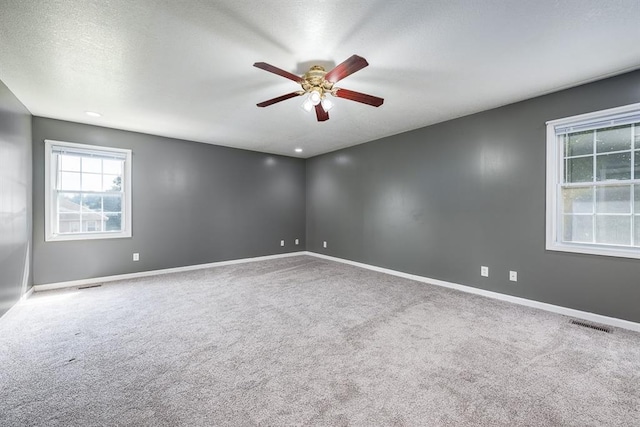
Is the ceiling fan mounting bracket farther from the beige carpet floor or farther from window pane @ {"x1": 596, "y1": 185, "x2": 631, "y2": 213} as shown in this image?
window pane @ {"x1": 596, "y1": 185, "x2": 631, "y2": 213}

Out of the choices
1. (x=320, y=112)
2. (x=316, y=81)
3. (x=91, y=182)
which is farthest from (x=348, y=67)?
(x=91, y=182)

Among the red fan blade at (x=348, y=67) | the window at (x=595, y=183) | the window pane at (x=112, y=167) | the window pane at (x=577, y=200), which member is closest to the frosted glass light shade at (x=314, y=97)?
the red fan blade at (x=348, y=67)

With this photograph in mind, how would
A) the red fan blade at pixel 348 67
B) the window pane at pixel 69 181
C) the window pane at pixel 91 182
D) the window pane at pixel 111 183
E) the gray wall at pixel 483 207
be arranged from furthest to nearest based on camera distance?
the window pane at pixel 111 183 < the window pane at pixel 91 182 < the window pane at pixel 69 181 < the gray wall at pixel 483 207 < the red fan blade at pixel 348 67

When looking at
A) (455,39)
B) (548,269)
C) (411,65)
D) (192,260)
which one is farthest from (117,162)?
(548,269)

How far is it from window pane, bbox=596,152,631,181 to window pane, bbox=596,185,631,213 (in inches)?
→ 4.5

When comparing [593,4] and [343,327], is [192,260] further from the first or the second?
[593,4]

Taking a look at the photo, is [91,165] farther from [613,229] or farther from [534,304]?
[613,229]

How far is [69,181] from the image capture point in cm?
392

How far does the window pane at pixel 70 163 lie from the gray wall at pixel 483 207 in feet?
15.1

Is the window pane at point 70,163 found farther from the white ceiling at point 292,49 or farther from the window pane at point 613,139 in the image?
the window pane at point 613,139

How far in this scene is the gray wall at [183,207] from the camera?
3832 mm

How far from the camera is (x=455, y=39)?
78.1 inches

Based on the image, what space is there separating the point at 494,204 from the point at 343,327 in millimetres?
2561

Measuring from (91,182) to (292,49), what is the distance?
3.99 meters
